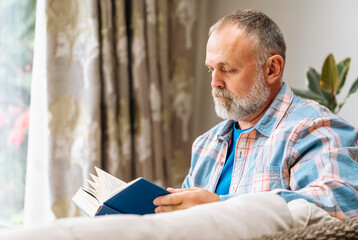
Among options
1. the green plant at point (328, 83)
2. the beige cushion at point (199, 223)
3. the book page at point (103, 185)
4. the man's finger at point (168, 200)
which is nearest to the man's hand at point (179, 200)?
the man's finger at point (168, 200)

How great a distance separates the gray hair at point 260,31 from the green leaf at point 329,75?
499 millimetres

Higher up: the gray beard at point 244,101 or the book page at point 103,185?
the gray beard at point 244,101

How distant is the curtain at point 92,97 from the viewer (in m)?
2.36

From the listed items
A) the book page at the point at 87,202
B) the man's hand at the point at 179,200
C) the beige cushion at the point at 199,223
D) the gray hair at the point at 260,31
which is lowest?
the book page at the point at 87,202

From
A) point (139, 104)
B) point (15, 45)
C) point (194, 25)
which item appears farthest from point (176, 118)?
point (15, 45)

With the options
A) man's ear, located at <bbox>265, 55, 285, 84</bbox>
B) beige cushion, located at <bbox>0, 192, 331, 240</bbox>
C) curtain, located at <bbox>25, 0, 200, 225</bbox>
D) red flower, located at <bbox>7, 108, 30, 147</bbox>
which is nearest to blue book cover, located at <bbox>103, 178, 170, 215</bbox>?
beige cushion, located at <bbox>0, 192, 331, 240</bbox>

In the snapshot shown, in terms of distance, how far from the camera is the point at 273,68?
1.47m

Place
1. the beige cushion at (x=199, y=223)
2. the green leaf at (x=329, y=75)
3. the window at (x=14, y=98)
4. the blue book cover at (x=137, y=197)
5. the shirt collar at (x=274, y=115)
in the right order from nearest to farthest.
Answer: the beige cushion at (x=199, y=223)
the blue book cover at (x=137, y=197)
the shirt collar at (x=274, y=115)
the green leaf at (x=329, y=75)
the window at (x=14, y=98)

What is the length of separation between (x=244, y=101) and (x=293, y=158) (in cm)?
31

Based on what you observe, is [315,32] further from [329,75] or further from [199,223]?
[199,223]

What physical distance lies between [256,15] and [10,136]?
59.7 inches

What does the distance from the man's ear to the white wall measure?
101 centimetres

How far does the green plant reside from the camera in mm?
1913

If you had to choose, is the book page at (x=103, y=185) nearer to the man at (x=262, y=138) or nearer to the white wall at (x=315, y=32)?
the man at (x=262, y=138)
